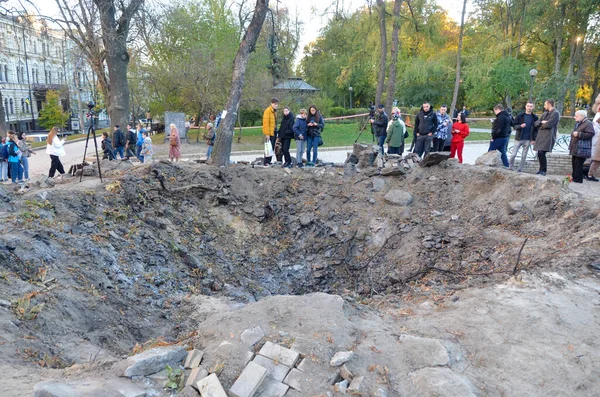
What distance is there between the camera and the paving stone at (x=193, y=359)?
354cm

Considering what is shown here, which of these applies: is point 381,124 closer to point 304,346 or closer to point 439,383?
point 304,346

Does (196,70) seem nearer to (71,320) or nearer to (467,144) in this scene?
(467,144)

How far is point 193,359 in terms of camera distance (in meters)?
3.60

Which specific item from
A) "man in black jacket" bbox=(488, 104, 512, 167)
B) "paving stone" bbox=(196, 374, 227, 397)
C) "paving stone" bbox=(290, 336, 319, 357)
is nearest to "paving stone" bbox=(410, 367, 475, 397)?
"paving stone" bbox=(290, 336, 319, 357)

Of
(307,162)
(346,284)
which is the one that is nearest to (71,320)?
(346,284)

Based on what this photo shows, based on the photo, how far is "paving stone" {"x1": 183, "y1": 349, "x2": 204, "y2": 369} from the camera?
3543 millimetres

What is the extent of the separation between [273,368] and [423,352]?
4.16ft

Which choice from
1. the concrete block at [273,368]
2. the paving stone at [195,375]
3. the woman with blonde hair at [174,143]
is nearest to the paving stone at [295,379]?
the concrete block at [273,368]

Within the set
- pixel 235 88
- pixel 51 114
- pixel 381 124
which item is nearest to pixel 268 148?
pixel 235 88

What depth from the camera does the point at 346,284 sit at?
745 centimetres

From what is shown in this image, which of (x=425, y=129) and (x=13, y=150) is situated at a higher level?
(x=425, y=129)

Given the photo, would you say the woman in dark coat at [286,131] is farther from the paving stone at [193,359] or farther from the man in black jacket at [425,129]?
the paving stone at [193,359]

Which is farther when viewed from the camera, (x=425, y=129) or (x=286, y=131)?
(x=286, y=131)

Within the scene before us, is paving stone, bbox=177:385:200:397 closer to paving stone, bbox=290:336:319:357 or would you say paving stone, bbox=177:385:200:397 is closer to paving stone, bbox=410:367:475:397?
paving stone, bbox=290:336:319:357
